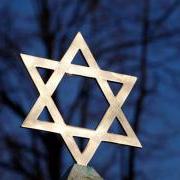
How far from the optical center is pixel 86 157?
251 centimetres

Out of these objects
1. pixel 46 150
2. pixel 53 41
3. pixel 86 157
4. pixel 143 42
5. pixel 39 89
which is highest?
pixel 143 42

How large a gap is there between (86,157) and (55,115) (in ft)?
0.69

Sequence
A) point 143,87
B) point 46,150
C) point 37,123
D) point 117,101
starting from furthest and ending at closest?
point 143,87, point 46,150, point 117,101, point 37,123

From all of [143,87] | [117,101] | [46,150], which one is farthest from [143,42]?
[117,101]

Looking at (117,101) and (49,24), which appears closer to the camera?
(117,101)

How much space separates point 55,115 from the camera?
8.35 feet

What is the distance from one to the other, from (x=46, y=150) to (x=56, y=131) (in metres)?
3.91

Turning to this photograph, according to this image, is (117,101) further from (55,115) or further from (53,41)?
(53,41)

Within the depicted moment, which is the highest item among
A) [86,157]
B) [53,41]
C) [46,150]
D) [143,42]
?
[143,42]

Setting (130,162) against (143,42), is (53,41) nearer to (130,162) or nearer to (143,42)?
(143,42)

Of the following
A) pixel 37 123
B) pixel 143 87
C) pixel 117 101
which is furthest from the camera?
pixel 143 87

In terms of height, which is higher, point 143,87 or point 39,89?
point 143,87

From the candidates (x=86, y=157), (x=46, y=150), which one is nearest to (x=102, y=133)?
(x=86, y=157)

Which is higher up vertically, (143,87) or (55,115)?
(143,87)
